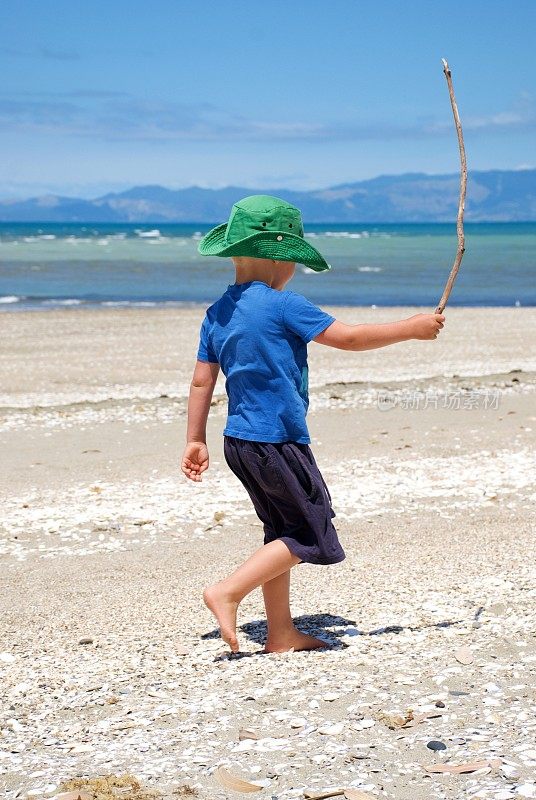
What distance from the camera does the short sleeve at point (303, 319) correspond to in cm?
375

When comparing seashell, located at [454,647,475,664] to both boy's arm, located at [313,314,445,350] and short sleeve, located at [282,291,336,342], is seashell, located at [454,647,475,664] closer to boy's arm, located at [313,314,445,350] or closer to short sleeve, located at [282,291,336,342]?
boy's arm, located at [313,314,445,350]

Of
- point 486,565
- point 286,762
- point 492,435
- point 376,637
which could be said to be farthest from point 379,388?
point 286,762

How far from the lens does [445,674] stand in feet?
12.0

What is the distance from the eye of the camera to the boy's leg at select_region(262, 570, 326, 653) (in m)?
4.02

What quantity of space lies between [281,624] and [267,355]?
1.08m

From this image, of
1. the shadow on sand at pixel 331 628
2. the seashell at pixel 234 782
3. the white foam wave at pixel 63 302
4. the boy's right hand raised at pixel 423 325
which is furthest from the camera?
the white foam wave at pixel 63 302

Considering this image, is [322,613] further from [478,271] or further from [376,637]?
[478,271]

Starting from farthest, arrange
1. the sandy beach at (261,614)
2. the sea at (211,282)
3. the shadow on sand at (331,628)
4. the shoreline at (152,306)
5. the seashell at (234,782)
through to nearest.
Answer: the sea at (211,282), the shoreline at (152,306), the shadow on sand at (331,628), the sandy beach at (261,614), the seashell at (234,782)

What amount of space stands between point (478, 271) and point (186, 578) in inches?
1427

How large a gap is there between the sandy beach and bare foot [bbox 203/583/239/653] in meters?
0.11

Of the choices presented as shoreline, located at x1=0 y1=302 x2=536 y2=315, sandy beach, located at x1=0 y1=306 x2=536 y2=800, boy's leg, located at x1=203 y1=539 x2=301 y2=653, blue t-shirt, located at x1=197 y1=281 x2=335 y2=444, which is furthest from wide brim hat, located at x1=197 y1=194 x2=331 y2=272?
shoreline, located at x1=0 y1=302 x2=536 y2=315

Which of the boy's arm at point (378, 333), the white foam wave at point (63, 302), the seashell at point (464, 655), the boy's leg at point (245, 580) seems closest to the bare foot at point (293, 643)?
the boy's leg at point (245, 580)

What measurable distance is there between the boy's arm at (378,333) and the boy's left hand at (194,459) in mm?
676

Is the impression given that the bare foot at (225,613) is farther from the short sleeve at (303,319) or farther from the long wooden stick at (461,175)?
the long wooden stick at (461,175)
